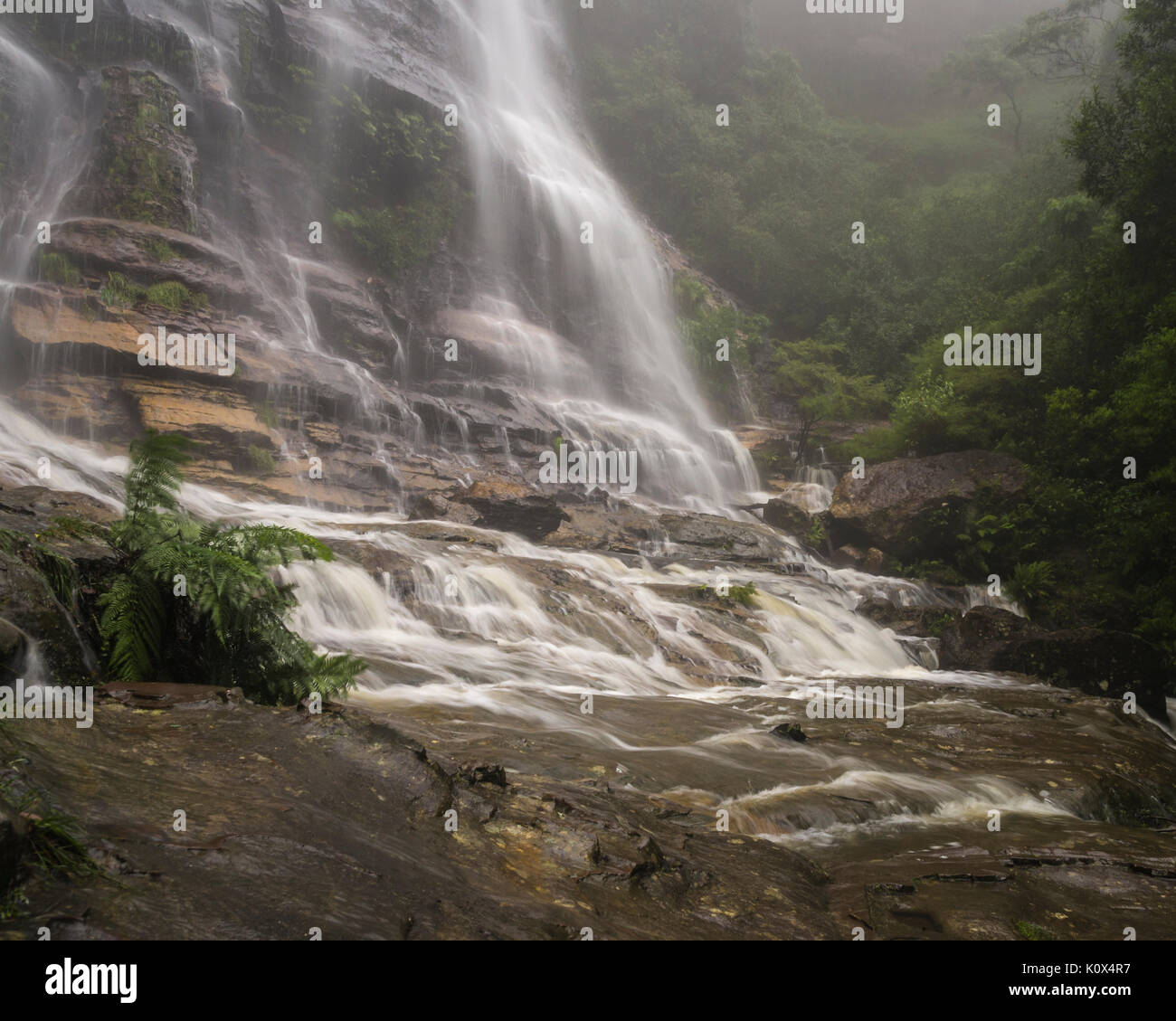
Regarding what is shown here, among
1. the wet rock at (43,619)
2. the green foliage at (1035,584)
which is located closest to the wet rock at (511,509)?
Result: the green foliage at (1035,584)

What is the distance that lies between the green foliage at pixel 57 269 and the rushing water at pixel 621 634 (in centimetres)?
58

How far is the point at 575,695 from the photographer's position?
912 cm

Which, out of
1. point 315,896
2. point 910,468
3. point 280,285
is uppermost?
point 280,285

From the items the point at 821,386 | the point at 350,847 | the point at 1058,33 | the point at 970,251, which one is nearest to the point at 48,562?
the point at 350,847

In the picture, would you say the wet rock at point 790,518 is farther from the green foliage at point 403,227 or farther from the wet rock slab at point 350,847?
the wet rock slab at point 350,847

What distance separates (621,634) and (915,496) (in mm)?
10280

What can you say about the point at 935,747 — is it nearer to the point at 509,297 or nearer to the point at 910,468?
the point at 910,468

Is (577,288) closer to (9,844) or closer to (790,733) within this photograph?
(790,733)

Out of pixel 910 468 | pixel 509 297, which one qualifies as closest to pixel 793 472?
pixel 910 468

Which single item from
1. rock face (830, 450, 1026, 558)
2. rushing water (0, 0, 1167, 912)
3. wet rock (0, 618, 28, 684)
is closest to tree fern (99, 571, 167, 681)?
wet rock (0, 618, 28, 684)

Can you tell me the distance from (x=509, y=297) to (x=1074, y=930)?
89.8ft

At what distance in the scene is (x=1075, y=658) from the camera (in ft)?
41.2

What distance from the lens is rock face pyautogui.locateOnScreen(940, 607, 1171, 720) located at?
40.3 ft
